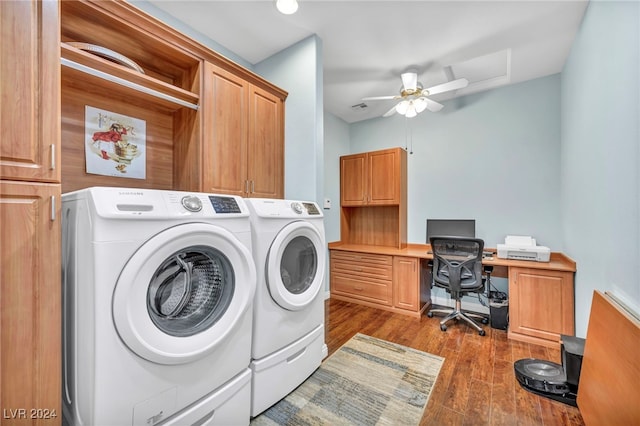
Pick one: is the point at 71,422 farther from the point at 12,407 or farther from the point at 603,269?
the point at 603,269

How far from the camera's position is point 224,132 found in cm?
183

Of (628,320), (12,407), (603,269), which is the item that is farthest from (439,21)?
(12,407)

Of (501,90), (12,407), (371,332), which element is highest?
(501,90)

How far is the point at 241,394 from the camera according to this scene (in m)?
1.30

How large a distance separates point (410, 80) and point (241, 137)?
69.9 inches

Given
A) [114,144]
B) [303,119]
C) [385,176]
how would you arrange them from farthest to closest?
[385,176] → [303,119] → [114,144]

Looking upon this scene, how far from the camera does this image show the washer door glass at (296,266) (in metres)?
1.46

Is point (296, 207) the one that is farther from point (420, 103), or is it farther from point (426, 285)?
point (426, 285)

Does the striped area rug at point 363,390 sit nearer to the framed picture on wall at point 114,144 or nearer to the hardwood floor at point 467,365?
the hardwood floor at point 467,365

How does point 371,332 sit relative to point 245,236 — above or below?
below

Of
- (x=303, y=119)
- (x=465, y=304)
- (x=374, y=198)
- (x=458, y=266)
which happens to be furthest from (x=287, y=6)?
(x=465, y=304)

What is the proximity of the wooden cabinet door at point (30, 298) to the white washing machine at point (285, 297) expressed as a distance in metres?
0.79

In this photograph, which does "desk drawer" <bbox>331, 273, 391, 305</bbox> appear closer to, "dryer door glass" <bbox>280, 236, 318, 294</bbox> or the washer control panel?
"dryer door glass" <bbox>280, 236, 318, 294</bbox>

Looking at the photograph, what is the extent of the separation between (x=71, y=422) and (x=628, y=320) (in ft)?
7.65
